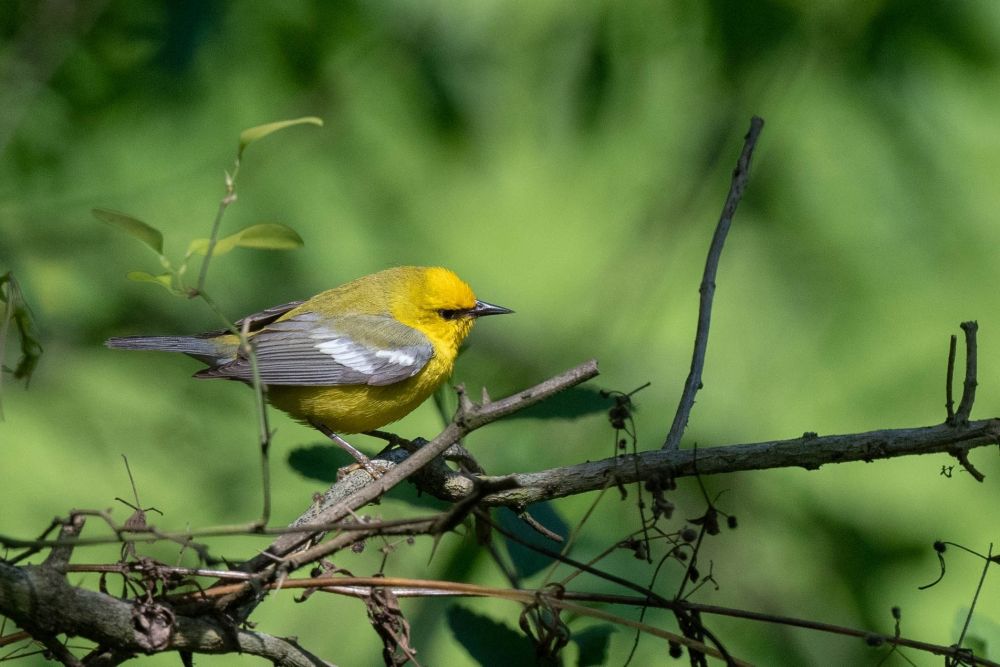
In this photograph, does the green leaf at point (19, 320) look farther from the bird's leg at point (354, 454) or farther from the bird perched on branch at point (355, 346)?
the bird perched on branch at point (355, 346)

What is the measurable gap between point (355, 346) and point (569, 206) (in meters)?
0.77

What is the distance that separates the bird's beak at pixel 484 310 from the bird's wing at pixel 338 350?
0.15m

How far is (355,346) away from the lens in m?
2.40

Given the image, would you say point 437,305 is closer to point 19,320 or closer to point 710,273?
point 710,273

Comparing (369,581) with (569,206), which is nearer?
(369,581)

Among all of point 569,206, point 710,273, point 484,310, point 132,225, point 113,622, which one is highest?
point 569,206

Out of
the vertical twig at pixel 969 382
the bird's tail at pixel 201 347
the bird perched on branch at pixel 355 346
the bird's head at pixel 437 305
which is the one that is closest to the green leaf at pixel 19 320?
the bird perched on branch at pixel 355 346

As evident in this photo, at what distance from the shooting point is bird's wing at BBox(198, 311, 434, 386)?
2.29 m

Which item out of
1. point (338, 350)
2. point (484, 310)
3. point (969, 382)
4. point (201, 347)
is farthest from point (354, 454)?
point (969, 382)

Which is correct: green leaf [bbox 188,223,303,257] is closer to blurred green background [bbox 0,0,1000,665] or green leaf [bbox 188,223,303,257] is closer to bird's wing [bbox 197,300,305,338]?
bird's wing [bbox 197,300,305,338]

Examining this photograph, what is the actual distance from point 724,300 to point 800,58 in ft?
2.21

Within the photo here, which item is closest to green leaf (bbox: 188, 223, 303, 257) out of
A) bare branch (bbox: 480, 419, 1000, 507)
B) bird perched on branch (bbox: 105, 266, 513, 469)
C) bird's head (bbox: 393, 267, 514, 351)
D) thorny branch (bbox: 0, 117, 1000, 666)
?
thorny branch (bbox: 0, 117, 1000, 666)

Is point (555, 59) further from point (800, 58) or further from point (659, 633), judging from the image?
point (659, 633)

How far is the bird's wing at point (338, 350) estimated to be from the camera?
229 cm
